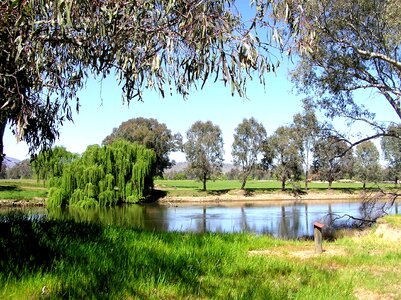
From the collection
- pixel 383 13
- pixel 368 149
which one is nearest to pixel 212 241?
pixel 383 13

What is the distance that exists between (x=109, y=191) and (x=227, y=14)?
25842mm

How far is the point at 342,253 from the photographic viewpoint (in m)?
6.62

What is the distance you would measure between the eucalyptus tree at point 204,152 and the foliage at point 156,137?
476cm

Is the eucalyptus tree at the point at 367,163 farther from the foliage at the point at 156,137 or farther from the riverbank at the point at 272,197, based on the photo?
the foliage at the point at 156,137

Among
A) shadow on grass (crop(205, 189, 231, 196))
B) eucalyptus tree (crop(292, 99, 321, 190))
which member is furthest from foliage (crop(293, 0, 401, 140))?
shadow on grass (crop(205, 189, 231, 196))

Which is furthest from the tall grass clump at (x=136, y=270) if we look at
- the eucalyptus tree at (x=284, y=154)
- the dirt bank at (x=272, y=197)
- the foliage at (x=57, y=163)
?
the eucalyptus tree at (x=284, y=154)

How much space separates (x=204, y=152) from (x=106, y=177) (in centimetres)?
1641

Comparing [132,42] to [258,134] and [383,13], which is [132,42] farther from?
[258,134]

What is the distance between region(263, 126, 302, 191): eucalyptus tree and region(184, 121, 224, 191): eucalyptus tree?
569 cm

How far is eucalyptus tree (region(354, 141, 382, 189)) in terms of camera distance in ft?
162

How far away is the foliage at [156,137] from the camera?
158 feet

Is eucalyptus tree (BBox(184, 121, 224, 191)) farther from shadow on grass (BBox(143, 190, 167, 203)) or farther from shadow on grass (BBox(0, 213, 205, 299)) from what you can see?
shadow on grass (BBox(0, 213, 205, 299))

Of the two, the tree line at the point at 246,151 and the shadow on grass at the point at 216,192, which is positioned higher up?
the tree line at the point at 246,151

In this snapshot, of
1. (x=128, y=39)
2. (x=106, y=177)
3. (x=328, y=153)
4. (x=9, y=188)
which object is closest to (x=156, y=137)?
(x=9, y=188)
